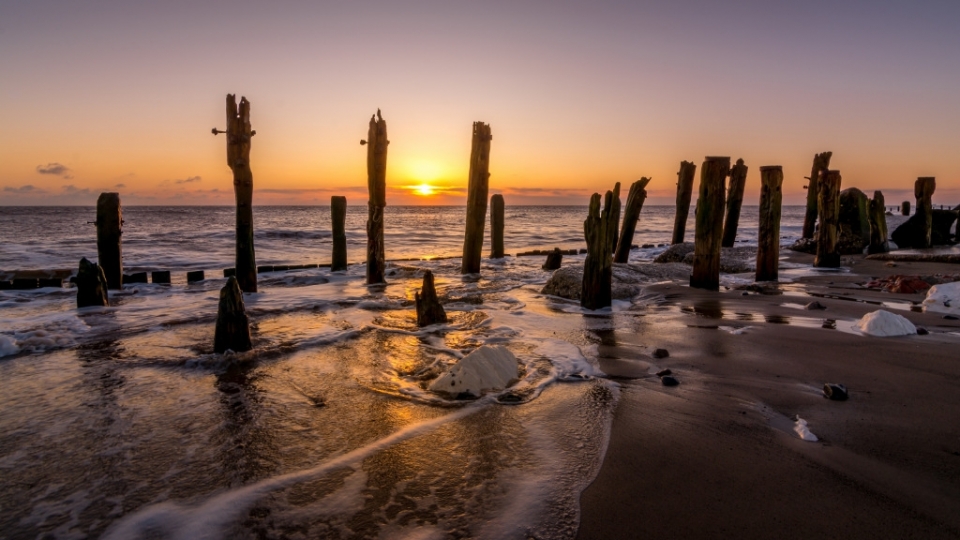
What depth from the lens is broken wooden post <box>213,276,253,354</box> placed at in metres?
6.38

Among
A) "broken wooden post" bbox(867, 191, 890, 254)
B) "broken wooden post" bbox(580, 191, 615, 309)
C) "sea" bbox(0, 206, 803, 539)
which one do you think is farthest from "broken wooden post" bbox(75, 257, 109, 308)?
"broken wooden post" bbox(867, 191, 890, 254)

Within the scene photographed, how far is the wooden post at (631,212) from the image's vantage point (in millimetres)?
14047

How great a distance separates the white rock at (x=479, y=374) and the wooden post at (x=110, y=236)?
984 cm

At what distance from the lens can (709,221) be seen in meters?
9.75

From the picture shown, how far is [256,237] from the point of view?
30.5 meters

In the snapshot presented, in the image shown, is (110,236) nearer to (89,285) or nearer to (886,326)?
(89,285)

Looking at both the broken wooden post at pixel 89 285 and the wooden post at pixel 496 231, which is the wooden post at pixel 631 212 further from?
the broken wooden post at pixel 89 285

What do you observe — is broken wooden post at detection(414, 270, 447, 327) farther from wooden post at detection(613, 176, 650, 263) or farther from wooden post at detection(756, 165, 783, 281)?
wooden post at detection(613, 176, 650, 263)

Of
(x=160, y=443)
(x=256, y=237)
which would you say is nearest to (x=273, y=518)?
(x=160, y=443)

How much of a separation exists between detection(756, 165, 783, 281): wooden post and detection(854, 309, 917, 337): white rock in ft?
15.7

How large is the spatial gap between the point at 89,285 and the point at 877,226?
71.2 ft

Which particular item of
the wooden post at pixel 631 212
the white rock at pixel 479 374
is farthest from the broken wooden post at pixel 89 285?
the wooden post at pixel 631 212

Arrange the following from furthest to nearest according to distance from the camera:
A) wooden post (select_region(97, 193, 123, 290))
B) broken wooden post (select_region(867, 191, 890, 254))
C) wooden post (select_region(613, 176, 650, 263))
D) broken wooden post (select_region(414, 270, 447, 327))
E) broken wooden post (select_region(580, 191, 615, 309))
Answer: broken wooden post (select_region(867, 191, 890, 254))
wooden post (select_region(613, 176, 650, 263))
wooden post (select_region(97, 193, 123, 290))
broken wooden post (select_region(580, 191, 615, 309))
broken wooden post (select_region(414, 270, 447, 327))

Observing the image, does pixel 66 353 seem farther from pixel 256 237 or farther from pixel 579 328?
pixel 256 237
